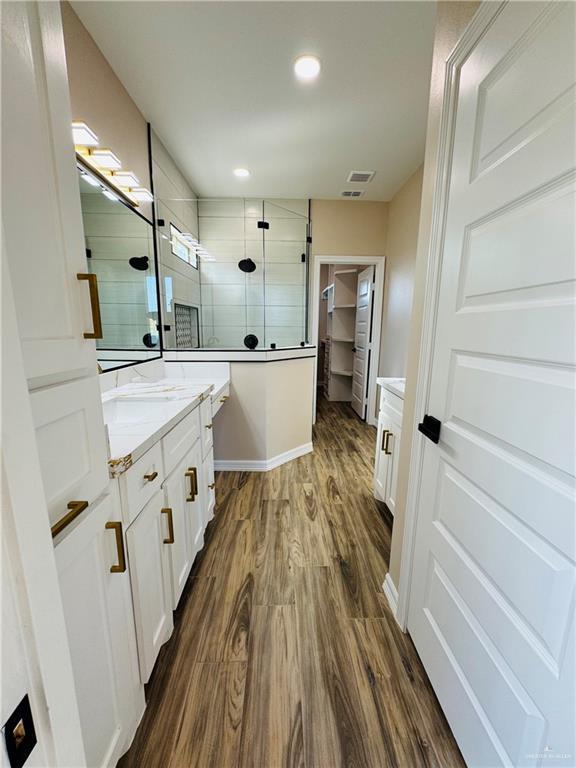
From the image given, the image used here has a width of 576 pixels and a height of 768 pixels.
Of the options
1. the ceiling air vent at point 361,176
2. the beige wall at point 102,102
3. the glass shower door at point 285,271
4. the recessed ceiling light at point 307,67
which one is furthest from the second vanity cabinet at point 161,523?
the ceiling air vent at point 361,176

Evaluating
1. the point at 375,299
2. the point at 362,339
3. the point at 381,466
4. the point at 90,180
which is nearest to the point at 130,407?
the point at 90,180

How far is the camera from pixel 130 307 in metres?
2.10

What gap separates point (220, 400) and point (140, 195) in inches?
62.4

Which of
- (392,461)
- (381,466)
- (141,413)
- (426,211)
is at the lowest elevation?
(381,466)

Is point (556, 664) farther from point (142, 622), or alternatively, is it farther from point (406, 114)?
point (406, 114)

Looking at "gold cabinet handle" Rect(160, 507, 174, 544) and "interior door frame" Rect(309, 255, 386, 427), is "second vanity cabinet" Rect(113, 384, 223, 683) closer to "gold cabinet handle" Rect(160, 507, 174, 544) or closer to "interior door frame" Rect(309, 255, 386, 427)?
A: "gold cabinet handle" Rect(160, 507, 174, 544)

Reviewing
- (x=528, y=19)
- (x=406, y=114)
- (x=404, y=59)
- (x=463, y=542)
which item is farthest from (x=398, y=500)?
(x=406, y=114)

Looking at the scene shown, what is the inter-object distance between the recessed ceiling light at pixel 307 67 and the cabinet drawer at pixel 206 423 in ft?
6.95

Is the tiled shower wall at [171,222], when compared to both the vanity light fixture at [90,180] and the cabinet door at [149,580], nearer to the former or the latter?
the vanity light fixture at [90,180]

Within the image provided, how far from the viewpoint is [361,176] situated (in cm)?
326

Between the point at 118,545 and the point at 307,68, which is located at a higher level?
the point at 307,68

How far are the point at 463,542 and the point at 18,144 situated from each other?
1.46 meters

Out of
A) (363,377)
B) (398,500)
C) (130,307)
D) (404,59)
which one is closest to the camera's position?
(398,500)

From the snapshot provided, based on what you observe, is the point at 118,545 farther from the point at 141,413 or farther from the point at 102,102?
the point at 102,102
